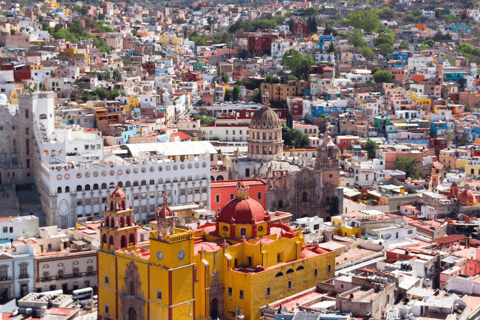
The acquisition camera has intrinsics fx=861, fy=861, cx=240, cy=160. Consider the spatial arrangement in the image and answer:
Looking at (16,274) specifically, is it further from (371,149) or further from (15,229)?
(371,149)

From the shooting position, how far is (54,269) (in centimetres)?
5819

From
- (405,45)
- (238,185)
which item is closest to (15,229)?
(238,185)

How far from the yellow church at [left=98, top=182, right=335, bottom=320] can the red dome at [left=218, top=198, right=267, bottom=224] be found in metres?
0.07

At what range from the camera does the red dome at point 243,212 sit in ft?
185

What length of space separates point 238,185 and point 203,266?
7.35m

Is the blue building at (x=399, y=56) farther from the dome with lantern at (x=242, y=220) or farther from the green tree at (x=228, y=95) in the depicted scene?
the dome with lantern at (x=242, y=220)

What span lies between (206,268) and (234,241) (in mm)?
3761

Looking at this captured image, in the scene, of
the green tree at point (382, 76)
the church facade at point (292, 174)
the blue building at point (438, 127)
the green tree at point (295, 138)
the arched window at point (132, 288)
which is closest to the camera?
the arched window at point (132, 288)

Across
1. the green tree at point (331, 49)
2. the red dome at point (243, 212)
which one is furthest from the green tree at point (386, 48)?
the red dome at point (243, 212)

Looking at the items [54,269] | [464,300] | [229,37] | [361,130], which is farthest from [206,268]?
[229,37]

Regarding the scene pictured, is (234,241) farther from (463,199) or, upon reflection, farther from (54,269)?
(463,199)

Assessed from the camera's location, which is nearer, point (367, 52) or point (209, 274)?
point (209, 274)

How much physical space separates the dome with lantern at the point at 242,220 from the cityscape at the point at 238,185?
15 centimetres

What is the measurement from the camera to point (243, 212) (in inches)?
2227
